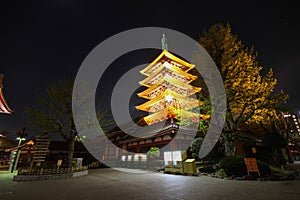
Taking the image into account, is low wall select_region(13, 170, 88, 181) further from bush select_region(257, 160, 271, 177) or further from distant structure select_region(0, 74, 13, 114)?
bush select_region(257, 160, 271, 177)

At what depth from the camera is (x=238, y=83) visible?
10922mm

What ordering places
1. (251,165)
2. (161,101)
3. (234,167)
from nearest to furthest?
(251,165) → (234,167) → (161,101)

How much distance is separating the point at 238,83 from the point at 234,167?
18.2 feet

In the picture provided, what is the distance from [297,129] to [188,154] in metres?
20.6

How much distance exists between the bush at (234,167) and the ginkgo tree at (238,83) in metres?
1.73

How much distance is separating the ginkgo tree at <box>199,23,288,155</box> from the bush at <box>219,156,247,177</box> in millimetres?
1732

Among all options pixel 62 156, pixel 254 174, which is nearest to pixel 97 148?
pixel 62 156

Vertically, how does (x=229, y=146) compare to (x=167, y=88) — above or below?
below

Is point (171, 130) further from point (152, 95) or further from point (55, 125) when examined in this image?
point (152, 95)

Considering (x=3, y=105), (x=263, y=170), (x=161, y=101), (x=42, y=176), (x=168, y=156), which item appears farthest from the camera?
(x=161, y=101)

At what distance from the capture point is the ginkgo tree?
1034 cm

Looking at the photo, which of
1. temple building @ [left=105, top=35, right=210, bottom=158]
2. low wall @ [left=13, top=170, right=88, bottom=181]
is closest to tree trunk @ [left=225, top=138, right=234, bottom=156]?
temple building @ [left=105, top=35, right=210, bottom=158]

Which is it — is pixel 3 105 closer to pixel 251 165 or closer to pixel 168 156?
pixel 168 156

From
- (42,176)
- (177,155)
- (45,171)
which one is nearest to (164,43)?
(177,155)
